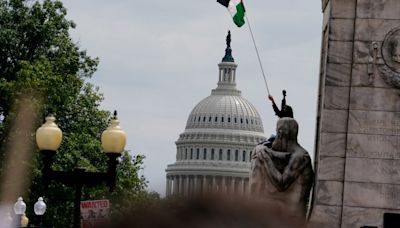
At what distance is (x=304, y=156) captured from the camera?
26094 millimetres

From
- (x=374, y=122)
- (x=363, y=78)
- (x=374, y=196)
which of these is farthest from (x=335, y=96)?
(x=374, y=196)

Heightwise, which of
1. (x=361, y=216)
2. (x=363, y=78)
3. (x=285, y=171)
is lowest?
(x=361, y=216)

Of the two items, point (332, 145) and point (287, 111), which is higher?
point (287, 111)

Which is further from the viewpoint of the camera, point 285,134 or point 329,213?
point 285,134

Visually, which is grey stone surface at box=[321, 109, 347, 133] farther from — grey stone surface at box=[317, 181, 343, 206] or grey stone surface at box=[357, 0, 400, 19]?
grey stone surface at box=[357, 0, 400, 19]

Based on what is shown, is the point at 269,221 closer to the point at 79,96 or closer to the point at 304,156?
the point at 304,156

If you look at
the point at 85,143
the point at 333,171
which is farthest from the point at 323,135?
the point at 85,143

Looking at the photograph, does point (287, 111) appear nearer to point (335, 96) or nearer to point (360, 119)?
point (335, 96)

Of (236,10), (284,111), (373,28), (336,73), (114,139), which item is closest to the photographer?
(114,139)

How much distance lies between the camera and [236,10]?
30203 mm

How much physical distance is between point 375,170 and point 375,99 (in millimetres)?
1111

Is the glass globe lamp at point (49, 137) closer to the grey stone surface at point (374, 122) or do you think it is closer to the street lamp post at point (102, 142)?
the street lamp post at point (102, 142)

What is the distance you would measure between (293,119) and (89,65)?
4998cm

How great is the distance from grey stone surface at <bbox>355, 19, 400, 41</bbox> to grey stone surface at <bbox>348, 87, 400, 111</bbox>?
0.81 m
